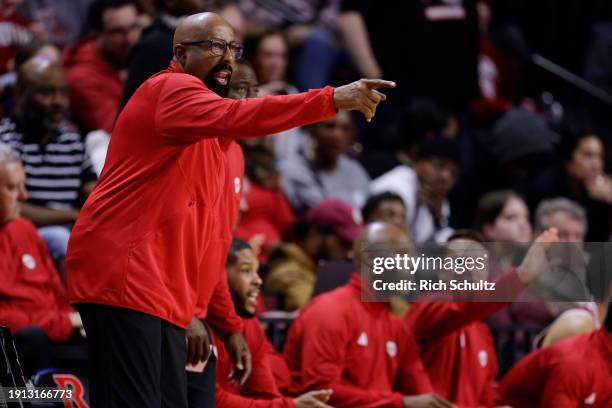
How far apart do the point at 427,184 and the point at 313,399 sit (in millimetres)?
3516

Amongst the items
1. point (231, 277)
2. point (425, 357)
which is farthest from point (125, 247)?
point (425, 357)

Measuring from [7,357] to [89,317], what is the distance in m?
0.54

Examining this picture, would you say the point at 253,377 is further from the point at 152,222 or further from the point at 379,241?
the point at 152,222

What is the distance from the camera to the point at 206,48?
14.0 ft

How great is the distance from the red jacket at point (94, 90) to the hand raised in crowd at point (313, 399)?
2.59 m

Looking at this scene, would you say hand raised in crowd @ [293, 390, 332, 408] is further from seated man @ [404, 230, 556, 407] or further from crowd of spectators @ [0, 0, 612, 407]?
seated man @ [404, 230, 556, 407]

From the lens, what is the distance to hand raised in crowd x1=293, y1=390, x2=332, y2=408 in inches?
206

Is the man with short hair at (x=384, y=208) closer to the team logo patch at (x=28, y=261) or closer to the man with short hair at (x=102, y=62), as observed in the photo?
the man with short hair at (x=102, y=62)

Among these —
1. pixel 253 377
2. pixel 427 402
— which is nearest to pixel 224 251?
pixel 253 377

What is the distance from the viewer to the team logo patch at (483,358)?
20.9ft

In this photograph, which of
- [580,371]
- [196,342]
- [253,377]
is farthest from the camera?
[580,371]

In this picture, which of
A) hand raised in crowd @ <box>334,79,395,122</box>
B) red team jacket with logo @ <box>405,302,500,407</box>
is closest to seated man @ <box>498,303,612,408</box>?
red team jacket with logo @ <box>405,302,500,407</box>

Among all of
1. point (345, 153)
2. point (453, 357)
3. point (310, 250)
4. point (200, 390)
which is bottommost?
point (453, 357)

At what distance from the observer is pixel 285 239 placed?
7.73 meters
